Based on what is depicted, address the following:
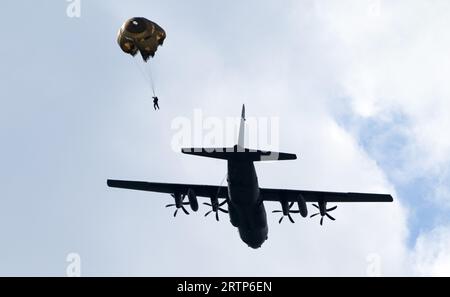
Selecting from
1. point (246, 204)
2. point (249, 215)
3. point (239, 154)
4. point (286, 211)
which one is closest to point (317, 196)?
point (286, 211)

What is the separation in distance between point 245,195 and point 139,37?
1426cm

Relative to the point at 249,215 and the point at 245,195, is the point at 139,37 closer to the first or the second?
the point at 245,195

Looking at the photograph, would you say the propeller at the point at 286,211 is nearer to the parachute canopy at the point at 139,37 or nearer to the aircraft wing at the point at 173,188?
the aircraft wing at the point at 173,188

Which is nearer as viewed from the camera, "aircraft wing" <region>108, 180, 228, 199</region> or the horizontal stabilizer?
the horizontal stabilizer

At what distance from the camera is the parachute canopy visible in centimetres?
5219

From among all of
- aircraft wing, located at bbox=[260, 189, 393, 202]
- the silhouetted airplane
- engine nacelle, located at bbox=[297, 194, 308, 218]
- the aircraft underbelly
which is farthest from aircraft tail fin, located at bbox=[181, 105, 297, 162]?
aircraft wing, located at bbox=[260, 189, 393, 202]

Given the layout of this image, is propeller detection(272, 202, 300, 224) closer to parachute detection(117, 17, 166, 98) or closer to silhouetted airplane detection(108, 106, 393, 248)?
silhouetted airplane detection(108, 106, 393, 248)

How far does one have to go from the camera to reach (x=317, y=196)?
69.3 meters

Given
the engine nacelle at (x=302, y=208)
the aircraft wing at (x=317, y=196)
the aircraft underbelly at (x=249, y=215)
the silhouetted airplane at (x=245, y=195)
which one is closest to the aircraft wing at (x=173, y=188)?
the silhouetted airplane at (x=245, y=195)

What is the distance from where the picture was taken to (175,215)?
204 ft

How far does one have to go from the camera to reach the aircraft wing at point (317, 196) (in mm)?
68000
